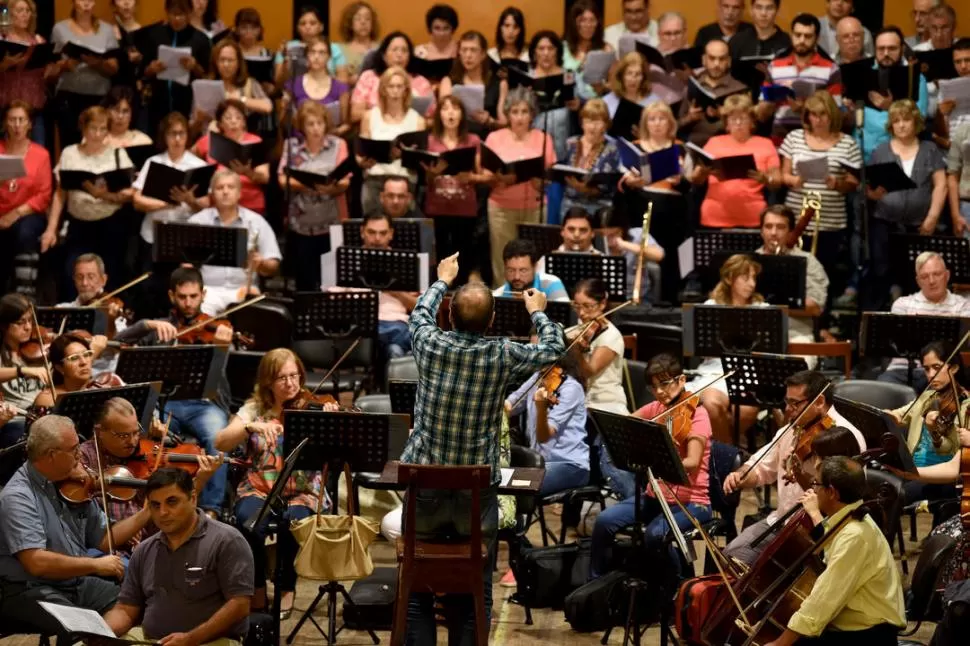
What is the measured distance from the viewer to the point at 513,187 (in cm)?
1071

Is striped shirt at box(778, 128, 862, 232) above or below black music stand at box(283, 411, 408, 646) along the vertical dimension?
above

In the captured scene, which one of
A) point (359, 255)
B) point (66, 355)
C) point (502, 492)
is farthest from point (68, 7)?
point (502, 492)

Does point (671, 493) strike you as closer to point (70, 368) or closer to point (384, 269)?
point (70, 368)

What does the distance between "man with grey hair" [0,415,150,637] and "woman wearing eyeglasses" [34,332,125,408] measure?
60.6 inches

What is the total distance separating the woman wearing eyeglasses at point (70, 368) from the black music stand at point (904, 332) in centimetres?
397

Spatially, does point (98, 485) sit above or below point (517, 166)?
below

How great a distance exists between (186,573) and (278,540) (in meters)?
0.91

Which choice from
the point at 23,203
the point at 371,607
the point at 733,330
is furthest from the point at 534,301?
the point at 23,203

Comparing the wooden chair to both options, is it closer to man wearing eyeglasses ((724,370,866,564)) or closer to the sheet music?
man wearing eyeglasses ((724,370,866,564))

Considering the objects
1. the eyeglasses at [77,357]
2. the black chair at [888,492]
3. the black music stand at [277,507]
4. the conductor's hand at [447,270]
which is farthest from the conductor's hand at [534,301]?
the eyeglasses at [77,357]

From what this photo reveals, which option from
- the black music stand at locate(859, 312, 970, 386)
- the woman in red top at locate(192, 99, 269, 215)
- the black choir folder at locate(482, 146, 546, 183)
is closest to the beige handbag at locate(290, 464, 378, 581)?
the black music stand at locate(859, 312, 970, 386)

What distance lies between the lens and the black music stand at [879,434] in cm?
604

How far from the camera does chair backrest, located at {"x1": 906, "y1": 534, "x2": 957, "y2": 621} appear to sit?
6.13 metres

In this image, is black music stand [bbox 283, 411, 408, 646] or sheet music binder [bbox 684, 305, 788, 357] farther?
sheet music binder [bbox 684, 305, 788, 357]
